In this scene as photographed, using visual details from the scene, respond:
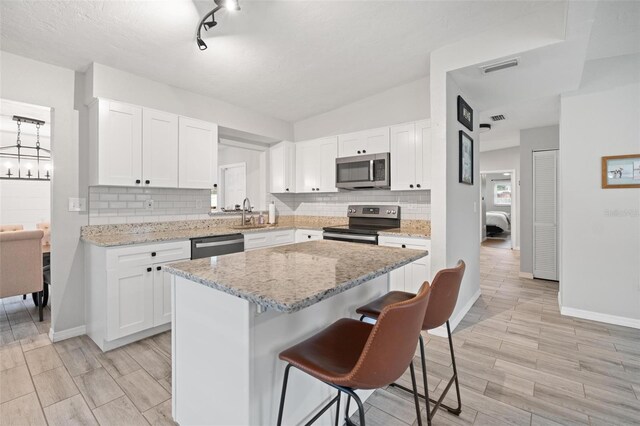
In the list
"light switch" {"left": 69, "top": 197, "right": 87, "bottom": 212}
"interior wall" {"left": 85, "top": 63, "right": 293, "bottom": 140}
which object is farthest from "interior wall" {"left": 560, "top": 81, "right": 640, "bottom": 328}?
"light switch" {"left": 69, "top": 197, "right": 87, "bottom": 212}

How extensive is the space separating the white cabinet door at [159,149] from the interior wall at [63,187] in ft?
1.87

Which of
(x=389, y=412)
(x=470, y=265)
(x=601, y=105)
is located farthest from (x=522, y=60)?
(x=389, y=412)

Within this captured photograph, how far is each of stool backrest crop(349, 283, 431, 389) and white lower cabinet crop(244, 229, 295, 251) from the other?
8.88 feet

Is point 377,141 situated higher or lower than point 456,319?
higher

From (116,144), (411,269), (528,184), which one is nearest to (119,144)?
(116,144)

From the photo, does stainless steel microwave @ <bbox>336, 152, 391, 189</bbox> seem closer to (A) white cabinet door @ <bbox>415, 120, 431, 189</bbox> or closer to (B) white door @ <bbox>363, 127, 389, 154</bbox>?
(B) white door @ <bbox>363, 127, 389, 154</bbox>

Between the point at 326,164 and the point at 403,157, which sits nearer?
the point at 403,157

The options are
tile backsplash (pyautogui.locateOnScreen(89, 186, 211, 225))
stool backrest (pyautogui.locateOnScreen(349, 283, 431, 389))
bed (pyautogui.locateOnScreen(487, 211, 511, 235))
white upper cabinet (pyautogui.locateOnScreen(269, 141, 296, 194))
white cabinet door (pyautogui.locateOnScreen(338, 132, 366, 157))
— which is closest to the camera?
stool backrest (pyautogui.locateOnScreen(349, 283, 431, 389))

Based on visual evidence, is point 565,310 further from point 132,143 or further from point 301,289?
point 132,143

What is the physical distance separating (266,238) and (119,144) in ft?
6.08

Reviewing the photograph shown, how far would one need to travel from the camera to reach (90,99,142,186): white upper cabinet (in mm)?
2678

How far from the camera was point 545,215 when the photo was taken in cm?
457

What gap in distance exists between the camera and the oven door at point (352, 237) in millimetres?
3344

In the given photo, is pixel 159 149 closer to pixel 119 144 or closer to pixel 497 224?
pixel 119 144
